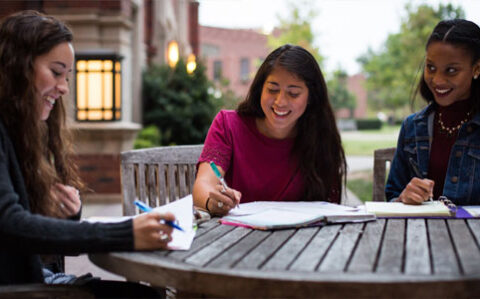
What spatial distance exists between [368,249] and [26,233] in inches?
41.2

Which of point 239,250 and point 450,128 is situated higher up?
point 450,128

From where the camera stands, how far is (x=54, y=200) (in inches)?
77.0

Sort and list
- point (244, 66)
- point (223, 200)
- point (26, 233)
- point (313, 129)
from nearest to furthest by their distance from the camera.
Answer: point (26, 233) < point (223, 200) < point (313, 129) < point (244, 66)

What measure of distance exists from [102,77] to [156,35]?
5395mm

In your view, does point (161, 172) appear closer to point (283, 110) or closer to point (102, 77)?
point (283, 110)

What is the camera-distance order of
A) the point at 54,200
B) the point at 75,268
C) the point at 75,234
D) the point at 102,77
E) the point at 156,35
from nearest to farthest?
the point at 75,234, the point at 54,200, the point at 75,268, the point at 102,77, the point at 156,35

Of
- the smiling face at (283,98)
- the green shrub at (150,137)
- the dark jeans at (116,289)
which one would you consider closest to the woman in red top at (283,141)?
the smiling face at (283,98)

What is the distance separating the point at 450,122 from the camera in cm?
287

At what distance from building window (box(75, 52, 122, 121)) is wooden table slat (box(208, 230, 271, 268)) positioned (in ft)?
21.2

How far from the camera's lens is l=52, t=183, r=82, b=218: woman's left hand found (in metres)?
2.00

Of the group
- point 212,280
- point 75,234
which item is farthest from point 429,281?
point 75,234

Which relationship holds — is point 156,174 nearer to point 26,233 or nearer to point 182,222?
point 182,222

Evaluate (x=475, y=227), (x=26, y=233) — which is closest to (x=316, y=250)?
(x=475, y=227)

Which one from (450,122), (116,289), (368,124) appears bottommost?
(368,124)
